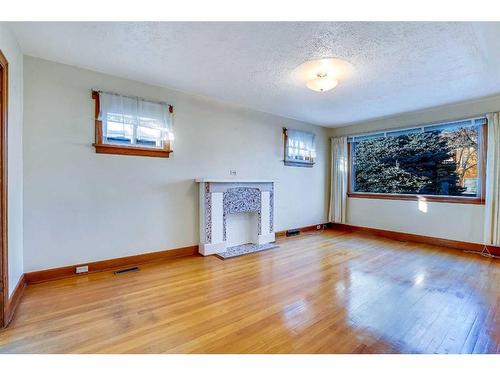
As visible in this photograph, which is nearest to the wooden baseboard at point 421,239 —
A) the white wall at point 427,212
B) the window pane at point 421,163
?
the white wall at point 427,212

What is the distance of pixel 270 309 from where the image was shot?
223cm

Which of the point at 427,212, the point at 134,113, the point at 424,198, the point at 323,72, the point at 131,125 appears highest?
the point at 323,72

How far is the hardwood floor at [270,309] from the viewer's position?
1744mm

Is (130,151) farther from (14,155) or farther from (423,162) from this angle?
(423,162)

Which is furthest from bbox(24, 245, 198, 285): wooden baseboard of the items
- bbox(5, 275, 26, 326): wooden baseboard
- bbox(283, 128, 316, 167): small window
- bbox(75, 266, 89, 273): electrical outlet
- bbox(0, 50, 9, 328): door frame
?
bbox(283, 128, 316, 167): small window

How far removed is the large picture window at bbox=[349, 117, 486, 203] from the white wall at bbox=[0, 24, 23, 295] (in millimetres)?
5729

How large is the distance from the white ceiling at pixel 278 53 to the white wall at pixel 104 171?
284mm

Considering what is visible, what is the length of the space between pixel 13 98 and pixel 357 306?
3.73 metres

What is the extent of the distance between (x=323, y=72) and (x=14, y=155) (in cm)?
333

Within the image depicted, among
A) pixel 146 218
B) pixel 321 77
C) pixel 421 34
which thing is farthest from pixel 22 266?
pixel 421 34

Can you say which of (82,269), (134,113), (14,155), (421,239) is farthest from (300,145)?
(14,155)

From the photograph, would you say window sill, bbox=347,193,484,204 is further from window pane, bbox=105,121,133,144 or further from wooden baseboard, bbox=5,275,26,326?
wooden baseboard, bbox=5,275,26,326
